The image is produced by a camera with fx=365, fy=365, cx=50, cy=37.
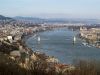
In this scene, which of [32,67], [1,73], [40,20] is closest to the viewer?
[1,73]

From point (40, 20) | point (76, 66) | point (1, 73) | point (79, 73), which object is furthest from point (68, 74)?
point (40, 20)

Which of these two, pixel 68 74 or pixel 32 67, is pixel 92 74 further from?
pixel 32 67

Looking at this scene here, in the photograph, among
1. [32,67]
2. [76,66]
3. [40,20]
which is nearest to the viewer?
[32,67]

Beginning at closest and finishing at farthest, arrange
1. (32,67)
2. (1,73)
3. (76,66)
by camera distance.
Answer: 1. (1,73)
2. (32,67)
3. (76,66)

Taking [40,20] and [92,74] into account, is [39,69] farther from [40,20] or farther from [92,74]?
[40,20]

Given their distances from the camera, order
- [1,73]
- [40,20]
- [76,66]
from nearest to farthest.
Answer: [1,73], [76,66], [40,20]

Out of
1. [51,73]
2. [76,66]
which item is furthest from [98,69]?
[51,73]

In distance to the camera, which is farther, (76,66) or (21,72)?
(76,66)

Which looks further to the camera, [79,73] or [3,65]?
[3,65]
